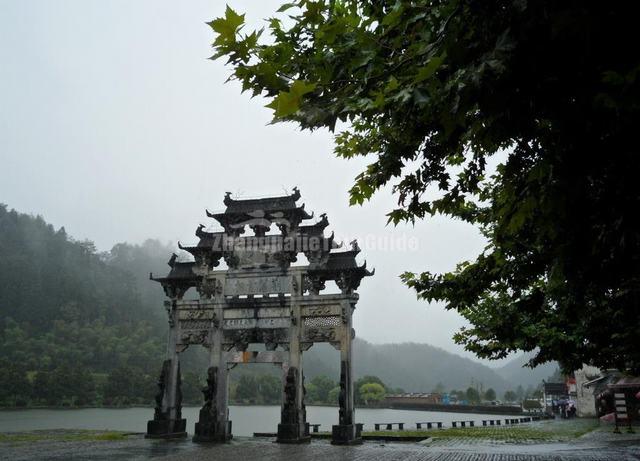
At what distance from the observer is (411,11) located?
3152 millimetres

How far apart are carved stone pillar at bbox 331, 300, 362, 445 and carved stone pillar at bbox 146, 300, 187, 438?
278 inches

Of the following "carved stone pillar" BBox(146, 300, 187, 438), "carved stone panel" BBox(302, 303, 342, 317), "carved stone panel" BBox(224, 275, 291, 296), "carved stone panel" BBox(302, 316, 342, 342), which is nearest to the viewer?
"carved stone panel" BBox(302, 316, 342, 342)

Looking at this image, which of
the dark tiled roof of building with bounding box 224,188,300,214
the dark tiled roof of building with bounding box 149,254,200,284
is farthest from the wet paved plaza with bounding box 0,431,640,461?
the dark tiled roof of building with bounding box 224,188,300,214

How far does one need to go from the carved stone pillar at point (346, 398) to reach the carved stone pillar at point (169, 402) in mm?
7053

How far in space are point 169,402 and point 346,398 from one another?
7715 millimetres

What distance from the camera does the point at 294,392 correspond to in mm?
19234

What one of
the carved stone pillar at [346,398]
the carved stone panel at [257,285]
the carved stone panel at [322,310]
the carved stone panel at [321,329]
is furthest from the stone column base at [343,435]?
the carved stone panel at [257,285]

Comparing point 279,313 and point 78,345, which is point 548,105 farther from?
point 78,345

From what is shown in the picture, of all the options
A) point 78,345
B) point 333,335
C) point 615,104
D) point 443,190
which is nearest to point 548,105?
point 615,104

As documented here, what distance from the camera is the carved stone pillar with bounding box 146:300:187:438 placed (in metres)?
20.9

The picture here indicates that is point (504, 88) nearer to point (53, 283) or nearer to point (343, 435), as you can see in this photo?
point (343, 435)

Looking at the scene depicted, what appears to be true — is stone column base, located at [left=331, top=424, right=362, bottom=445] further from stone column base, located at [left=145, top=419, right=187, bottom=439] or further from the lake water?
the lake water

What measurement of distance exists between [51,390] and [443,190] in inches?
2651

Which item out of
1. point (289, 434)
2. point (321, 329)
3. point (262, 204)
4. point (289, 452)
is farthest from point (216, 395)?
point (262, 204)
